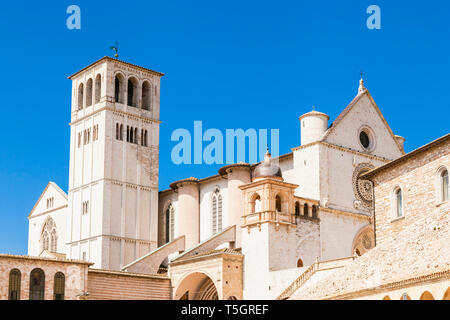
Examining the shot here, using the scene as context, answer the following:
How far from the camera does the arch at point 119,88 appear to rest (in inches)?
2253

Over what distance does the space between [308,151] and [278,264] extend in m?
8.28

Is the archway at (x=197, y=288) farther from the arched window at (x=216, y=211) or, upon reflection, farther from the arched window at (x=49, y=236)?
the arched window at (x=49, y=236)

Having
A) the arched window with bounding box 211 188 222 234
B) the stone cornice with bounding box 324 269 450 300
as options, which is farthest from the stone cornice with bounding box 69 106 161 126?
the stone cornice with bounding box 324 269 450 300

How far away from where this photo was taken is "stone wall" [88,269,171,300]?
143ft

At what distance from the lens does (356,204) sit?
48.2 metres

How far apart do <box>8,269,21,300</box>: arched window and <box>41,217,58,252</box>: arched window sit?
20.5 metres

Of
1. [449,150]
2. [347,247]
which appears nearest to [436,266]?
[449,150]

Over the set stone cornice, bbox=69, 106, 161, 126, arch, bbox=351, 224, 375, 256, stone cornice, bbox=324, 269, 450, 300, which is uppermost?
stone cornice, bbox=69, 106, 161, 126

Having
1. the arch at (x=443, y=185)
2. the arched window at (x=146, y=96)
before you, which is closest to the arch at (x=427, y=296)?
the arch at (x=443, y=185)

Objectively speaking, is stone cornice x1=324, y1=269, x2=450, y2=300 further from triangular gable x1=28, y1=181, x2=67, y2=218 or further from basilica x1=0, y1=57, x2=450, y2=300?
triangular gable x1=28, y1=181, x2=67, y2=218

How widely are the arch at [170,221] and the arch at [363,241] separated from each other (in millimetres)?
14799

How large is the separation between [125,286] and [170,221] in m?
12.4

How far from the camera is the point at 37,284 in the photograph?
41.6m
